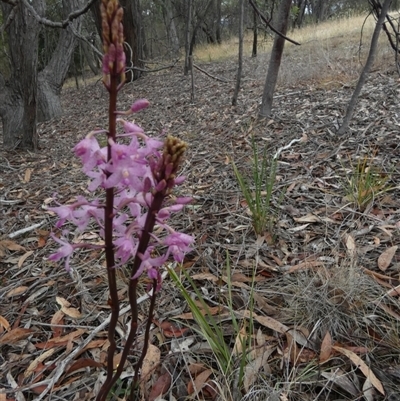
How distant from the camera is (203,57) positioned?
1253 centimetres

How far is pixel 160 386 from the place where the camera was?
1432 millimetres

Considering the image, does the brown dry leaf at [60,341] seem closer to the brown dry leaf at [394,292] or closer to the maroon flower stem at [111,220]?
the maroon flower stem at [111,220]

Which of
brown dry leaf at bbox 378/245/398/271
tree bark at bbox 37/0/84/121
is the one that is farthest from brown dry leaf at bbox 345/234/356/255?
tree bark at bbox 37/0/84/121

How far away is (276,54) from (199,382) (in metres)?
3.36

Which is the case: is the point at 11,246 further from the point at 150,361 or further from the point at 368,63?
the point at 368,63

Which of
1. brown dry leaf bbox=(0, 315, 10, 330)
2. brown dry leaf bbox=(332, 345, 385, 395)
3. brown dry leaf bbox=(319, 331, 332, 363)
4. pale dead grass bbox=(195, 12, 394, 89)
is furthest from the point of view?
pale dead grass bbox=(195, 12, 394, 89)

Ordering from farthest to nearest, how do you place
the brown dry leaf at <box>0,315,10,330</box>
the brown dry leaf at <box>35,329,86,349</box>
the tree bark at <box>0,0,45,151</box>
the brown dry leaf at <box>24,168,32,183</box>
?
the tree bark at <box>0,0,45,151</box> → the brown dry leaf at <box>24,168,32,183</box> → the brown dry leaf at <box>0,315,10,330</box> → the brown dry leaf at <box>35,329,86,349</box>

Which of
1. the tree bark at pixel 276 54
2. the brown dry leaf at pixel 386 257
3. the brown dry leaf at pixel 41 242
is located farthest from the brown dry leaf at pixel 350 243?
the tree bark at pixel 276 54

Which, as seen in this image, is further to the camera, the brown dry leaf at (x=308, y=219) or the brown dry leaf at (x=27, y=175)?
the brown dry leaf at (x=27, y=175)

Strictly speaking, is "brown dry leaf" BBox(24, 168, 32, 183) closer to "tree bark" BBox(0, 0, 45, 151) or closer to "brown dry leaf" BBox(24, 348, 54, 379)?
"tree bark" BBox(0, 0, 45, 151)

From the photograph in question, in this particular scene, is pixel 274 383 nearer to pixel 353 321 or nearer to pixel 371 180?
pixel 353 321

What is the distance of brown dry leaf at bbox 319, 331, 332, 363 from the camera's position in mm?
1457

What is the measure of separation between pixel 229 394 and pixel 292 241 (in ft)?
3.51

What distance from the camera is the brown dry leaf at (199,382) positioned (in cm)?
141
